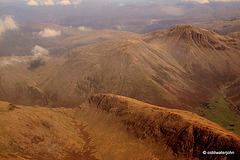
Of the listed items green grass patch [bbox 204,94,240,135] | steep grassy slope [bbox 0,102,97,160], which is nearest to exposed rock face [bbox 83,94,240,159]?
steep grassy slope [bbox 0,102,97,160]

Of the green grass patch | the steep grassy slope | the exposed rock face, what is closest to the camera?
the exposed rock face

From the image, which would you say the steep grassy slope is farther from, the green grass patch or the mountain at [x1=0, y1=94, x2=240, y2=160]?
the green grass patch

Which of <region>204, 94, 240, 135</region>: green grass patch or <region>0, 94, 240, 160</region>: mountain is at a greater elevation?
<region>0, 94, 240, 160</region>: mountain

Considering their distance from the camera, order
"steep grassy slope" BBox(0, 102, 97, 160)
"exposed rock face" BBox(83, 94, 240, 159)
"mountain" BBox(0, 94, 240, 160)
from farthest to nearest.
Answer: "steep grassy slope" BBox(0, 102, 97, 160)
"mountain" BBox(0, 94, 240, 160)
"exposed rock face" BBox(83, 94, 240, 159)

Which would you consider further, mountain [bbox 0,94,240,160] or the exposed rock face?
mountain [bbox 0,94,240,160]

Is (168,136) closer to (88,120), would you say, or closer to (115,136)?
(115,136)

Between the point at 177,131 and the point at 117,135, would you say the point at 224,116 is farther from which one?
the point at 117,135

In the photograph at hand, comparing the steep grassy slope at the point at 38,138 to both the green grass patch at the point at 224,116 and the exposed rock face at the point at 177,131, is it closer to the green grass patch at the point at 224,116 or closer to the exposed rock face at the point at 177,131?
the exposed rock face at the point at 177,131

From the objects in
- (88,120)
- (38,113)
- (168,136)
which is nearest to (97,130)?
(88,120)
